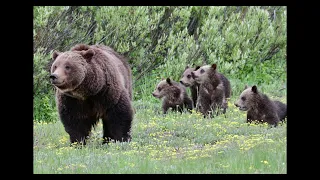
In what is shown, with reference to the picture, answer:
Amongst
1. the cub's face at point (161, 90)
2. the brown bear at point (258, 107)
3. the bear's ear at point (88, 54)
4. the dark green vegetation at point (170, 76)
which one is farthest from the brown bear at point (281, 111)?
the bear's ear at point (88, 54)

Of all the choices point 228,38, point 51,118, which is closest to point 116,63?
point 51,118

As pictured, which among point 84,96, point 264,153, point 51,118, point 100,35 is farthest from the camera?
point 100,35

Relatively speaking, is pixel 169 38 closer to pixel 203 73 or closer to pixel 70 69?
pixel 203 73

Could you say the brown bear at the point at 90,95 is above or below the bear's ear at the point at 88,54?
below

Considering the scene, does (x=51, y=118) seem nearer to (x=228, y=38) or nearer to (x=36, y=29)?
(x=36, y=29)

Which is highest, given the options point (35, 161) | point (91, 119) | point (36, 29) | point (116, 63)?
point (36, 29)

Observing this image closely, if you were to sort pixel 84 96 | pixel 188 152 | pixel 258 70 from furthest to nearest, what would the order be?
1. pixel 258 70
2. pixel 84 96
3. pixel 188 152

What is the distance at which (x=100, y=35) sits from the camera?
12.5 meters

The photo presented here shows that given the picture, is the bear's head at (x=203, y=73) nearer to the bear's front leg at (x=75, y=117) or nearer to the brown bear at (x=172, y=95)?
the brown bear at (x=172, y=95)

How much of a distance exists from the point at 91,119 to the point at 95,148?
48 cm

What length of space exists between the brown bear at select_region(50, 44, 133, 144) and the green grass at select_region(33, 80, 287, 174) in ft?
0.95

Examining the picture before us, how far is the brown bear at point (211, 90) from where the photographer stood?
11062 millimetres

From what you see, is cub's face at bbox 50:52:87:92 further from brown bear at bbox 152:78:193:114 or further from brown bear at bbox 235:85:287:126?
brown bear at bbox 152:78:193:114

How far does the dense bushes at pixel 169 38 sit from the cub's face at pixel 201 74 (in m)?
1.31
